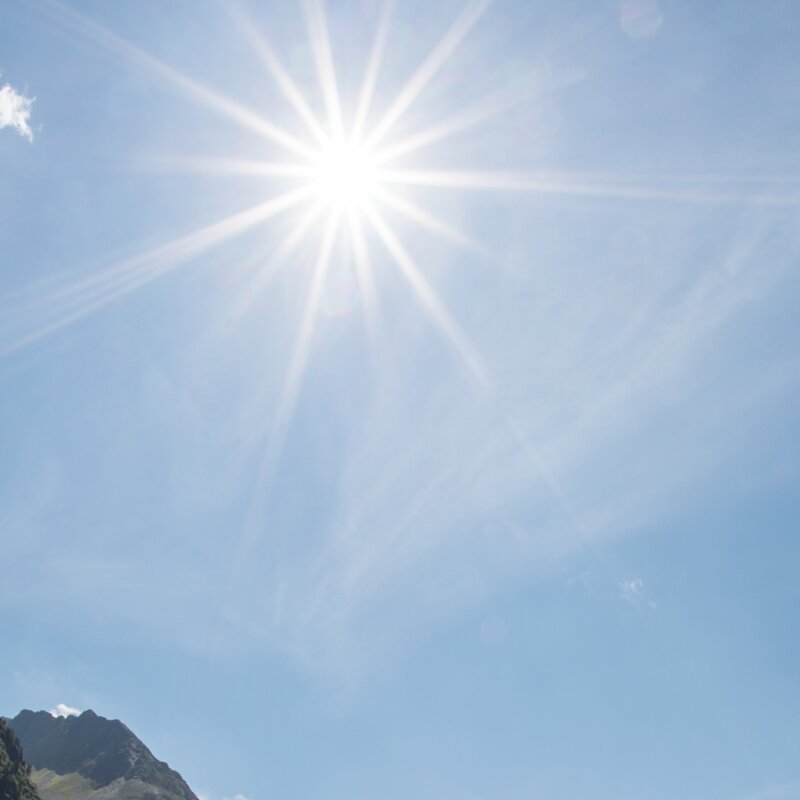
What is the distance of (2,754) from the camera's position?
12031cm

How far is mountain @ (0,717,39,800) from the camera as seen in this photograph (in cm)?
11647

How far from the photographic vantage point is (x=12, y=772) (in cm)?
12088

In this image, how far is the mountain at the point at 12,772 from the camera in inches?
4585
